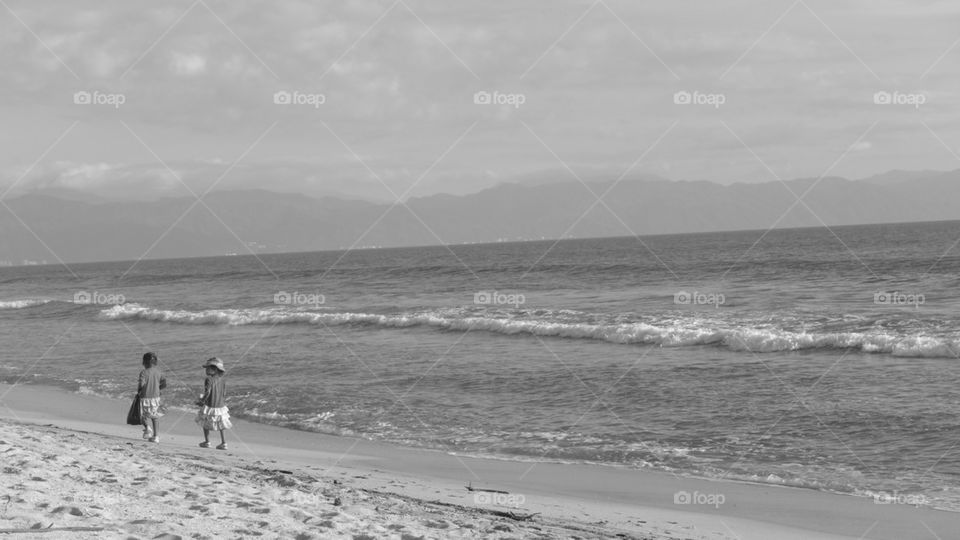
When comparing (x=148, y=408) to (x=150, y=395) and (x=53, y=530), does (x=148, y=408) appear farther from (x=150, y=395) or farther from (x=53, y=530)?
(x=53, y=530)

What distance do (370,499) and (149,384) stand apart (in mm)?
5670

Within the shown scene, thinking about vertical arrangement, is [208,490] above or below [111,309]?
below

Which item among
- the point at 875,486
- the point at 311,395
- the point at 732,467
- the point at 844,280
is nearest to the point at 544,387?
the point at 311,395

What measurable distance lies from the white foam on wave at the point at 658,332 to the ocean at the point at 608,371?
0.08 meters

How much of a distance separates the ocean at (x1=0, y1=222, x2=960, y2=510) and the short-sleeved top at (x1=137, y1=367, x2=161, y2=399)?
2.48 meters

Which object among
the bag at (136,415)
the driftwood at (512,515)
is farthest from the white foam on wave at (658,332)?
the driftwood at (512,515)

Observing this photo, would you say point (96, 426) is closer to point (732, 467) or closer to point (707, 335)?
point (732, 467)

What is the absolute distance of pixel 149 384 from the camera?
1273cm

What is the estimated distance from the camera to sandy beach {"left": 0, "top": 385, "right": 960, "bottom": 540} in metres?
6.94

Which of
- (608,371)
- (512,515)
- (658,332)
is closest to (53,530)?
(512,515)

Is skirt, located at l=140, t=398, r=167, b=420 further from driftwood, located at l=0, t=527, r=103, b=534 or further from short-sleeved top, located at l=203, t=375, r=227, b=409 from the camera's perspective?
driftwood, located at l=0, t=527, r=103, b=534

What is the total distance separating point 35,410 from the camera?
53.3 feet

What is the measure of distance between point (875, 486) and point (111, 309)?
39.2 meters

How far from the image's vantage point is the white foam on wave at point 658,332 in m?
20.1
